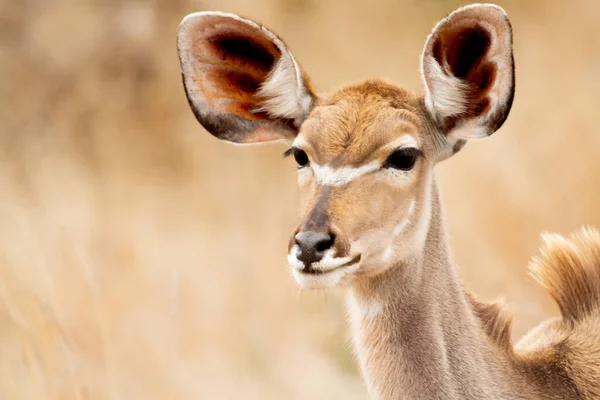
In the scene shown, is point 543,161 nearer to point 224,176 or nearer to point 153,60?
point 224,176

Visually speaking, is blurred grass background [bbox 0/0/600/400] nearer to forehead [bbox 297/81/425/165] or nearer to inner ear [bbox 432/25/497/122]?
forehead [bbox 297/81/425/165]

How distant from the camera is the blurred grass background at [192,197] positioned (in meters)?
6.85

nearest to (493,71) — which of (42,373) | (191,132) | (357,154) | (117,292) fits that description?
(357,154)

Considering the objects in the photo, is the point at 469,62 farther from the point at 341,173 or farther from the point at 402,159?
the point at 341,173

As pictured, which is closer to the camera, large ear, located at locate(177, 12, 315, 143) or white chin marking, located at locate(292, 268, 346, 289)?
white chin marking, located at locate(292, 268, 346, 289)

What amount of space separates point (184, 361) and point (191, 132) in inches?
138

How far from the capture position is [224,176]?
9.30 metres

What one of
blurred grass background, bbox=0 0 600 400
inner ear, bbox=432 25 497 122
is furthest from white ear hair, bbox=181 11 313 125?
blurred grass background, bbox=0 0 600 400

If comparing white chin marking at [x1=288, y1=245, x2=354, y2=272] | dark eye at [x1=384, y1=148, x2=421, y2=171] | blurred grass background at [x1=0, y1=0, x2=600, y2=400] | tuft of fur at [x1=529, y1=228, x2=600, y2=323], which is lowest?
blurred grass background at [x1=0, y1=0, x2=600, y2=400]

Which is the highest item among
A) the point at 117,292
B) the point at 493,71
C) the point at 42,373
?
the point at 493,71

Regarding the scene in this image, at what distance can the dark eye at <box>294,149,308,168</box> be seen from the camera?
14.1 feet

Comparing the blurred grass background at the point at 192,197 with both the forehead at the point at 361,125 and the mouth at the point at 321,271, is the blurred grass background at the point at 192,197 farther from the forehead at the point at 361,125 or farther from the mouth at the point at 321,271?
the mouth at the point at 321,271

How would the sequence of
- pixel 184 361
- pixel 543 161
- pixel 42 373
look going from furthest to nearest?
pixel 543 161, pixel 184 361, pixel 42 373

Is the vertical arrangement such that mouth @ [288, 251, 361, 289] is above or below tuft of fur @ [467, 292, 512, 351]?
above
